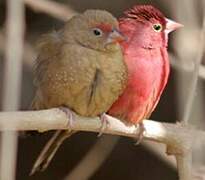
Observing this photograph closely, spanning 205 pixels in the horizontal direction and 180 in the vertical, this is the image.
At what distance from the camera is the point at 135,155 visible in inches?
218

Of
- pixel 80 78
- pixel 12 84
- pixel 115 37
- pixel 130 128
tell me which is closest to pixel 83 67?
pixel 80 78

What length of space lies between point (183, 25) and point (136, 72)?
45cm

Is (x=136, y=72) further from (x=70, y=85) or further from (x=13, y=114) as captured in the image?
(x=13, y=114)

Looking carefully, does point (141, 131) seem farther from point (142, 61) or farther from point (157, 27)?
point (157, 27)

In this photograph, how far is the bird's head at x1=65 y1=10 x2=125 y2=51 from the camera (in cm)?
348

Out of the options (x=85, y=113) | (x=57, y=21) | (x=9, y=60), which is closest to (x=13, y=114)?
(x=9, y=60)

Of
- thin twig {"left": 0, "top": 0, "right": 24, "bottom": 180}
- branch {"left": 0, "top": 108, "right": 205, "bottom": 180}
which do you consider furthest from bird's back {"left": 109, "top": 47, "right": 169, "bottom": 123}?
thin twig {"left": 0, "top": 0, "right": 24, "bottom": 180}

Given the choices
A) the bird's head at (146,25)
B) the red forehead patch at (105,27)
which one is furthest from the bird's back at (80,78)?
the bird's head at (146,25)

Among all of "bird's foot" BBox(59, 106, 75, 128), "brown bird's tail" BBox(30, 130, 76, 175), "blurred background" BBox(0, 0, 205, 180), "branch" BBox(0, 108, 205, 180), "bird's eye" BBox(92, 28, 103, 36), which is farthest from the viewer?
"blurred background" BBox(0, 0, 205, 180)

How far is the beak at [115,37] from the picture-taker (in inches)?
136

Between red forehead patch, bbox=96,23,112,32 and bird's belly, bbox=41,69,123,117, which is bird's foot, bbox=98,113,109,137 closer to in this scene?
bird's belly, bbox=41,69,123,117

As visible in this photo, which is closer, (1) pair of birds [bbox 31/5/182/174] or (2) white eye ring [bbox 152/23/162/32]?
(1) pair of birds [bbox 31/5/182/174]

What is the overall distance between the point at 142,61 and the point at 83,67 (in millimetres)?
429

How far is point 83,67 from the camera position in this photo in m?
3.42
